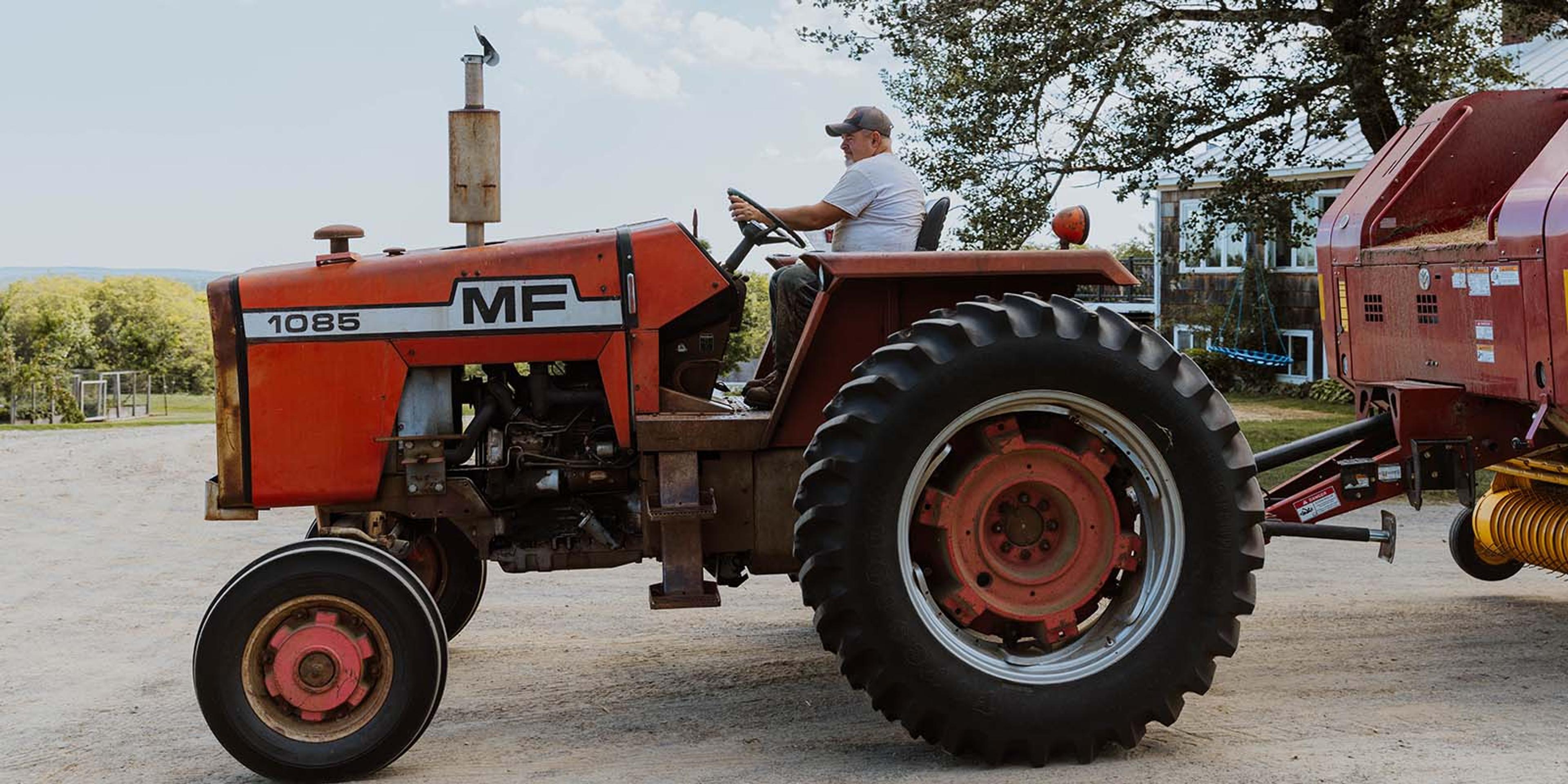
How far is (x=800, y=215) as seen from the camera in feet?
18.7

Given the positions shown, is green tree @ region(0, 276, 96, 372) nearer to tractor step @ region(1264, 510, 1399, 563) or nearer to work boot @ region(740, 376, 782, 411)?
work boot @ region(740, 376, 782, 411)

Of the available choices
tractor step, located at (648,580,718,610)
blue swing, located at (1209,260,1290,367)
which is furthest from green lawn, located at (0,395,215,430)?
blue swing, located at (1209,260,1290,367)

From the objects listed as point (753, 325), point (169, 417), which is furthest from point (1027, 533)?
point (169, 417)

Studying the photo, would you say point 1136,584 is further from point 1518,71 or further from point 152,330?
point 152,330

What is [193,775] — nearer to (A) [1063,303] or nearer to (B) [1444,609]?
(A) [1063,303]

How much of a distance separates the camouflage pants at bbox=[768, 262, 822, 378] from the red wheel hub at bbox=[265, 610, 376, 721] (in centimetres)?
177

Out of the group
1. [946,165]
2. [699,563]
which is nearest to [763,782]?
[699,563]

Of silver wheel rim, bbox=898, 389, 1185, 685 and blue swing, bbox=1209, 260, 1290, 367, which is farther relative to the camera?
blue swing, bbox=1209, 260, 1290, 367

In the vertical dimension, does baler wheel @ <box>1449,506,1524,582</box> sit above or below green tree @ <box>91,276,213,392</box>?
below

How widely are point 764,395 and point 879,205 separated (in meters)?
0.87

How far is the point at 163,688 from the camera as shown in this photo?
6137 millimetres

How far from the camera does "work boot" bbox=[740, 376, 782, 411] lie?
217 inches

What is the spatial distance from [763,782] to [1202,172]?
38.7ft

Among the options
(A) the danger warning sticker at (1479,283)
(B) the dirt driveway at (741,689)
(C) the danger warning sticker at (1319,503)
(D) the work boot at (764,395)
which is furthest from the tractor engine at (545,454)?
(A) the danger warning sticker at (1479,283)
